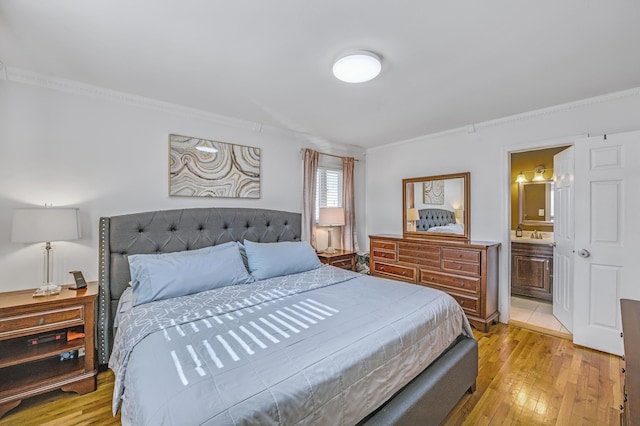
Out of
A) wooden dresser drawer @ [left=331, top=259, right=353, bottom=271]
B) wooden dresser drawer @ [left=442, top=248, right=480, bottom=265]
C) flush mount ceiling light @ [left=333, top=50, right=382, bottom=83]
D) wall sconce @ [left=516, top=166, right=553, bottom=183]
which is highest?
flush mount ceiling light @ [left=333, top=50, right=382, bottom=83]

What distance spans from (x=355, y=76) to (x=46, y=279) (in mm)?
2780

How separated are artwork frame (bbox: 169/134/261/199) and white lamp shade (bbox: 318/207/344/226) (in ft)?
2.98

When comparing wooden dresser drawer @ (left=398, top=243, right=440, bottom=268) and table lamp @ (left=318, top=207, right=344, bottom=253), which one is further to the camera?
table lamp @ (left=318, top=207, right=344, bottom=253)

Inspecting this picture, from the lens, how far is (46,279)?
2.20 meters

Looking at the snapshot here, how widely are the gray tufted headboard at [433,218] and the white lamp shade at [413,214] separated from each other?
0.04m

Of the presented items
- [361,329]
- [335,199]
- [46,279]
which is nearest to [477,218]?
[335,199]

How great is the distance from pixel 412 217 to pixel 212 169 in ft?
9.06

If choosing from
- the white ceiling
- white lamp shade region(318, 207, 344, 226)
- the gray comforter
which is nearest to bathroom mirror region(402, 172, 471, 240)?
white lamp shade region(318, 207, 344, 226)

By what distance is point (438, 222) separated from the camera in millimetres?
3887

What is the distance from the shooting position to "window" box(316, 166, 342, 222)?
4172 millimetres

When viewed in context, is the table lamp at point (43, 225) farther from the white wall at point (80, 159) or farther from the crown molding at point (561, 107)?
the crown molding at point (561, 107)

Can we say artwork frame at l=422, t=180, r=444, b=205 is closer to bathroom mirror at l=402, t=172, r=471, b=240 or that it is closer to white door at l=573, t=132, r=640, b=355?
bathroom mirror at l=402, t=172, r=471, b=240

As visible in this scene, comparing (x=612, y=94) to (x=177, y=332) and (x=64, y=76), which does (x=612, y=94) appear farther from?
(x=64, y=76)

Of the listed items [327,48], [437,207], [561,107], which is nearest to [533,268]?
[437,207]
